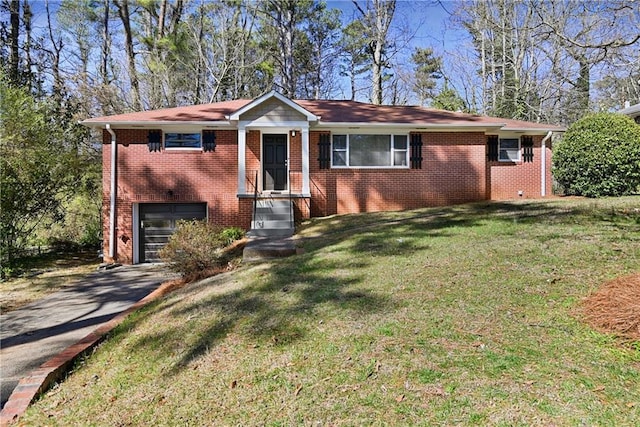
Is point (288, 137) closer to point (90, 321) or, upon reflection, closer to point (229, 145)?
point (229, 145)

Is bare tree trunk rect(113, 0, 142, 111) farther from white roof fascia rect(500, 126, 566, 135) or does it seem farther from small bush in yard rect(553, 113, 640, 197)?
small bush in yard rect(553, 113, 640, 197)

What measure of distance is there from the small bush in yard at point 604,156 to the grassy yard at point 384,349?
6.84m

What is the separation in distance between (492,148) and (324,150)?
608 cm

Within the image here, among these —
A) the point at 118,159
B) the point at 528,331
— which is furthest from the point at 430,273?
the point at 118,159

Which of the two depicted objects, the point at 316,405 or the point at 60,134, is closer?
the point at 316,405

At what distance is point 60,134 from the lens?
526 inches

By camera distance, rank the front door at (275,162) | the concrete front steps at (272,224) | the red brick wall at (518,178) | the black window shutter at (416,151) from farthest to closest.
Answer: the red brick wall at (518,178), the black window shutter at (416,151), the front door at (275,162), the concrete front steps at (272,224)

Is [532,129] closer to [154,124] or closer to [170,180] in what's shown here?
[170,180]

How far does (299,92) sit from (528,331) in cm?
2603

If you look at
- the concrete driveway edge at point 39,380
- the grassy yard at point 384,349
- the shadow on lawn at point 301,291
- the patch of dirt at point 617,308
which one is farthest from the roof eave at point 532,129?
the concrete driveway edge at point 39,380

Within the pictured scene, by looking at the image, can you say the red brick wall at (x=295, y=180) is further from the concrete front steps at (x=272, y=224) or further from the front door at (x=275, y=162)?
the concrete front steps at (x=272, y=224)

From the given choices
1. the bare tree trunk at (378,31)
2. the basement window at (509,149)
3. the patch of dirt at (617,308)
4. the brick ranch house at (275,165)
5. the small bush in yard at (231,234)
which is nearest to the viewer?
the patch of dirt at (617,308)

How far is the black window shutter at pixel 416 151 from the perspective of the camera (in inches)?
515

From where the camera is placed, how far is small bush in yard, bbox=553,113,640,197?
11.4m
